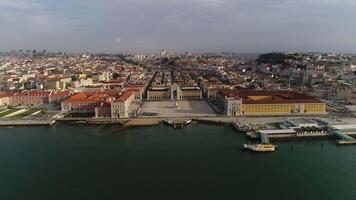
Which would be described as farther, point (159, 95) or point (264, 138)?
point (159, 95)

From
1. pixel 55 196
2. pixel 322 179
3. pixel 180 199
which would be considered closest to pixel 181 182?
pixel 180 199

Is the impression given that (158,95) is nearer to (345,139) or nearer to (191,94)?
(191,94)

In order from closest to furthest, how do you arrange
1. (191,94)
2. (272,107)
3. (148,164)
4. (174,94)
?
(148,164), (272,107), (174,94), (191,94)

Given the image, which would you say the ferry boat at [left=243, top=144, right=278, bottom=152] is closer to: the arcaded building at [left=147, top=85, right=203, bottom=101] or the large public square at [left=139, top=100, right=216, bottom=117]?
the large public square at [left=139, top=100, right=216, bottom=117]

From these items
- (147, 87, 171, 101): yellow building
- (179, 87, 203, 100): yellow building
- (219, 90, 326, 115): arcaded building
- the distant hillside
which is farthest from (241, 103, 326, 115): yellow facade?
the distant hillside

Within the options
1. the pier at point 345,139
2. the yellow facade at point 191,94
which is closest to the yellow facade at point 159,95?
the yellow facade at point 191,94

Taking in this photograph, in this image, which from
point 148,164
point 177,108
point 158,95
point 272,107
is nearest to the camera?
point 148,164

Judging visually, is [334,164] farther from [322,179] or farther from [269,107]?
[269,107]

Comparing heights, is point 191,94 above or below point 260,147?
above

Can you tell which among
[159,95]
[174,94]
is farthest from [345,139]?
[159,95]
